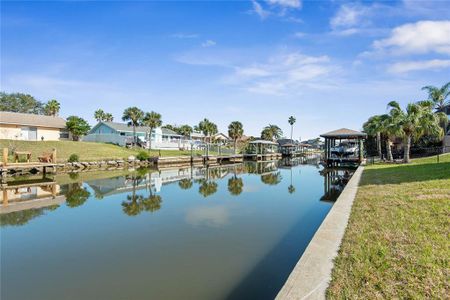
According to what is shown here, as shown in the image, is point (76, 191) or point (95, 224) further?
point (76, 191)

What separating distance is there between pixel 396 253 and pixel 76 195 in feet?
52.9

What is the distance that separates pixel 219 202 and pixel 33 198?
965 centimetres

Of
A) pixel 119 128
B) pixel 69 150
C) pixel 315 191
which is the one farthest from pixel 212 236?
pixel 119 128

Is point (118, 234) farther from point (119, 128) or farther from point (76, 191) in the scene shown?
point (119, 128)

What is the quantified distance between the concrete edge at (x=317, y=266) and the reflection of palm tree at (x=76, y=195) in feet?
39.4

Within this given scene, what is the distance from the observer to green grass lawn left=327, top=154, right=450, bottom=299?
13.3 ft

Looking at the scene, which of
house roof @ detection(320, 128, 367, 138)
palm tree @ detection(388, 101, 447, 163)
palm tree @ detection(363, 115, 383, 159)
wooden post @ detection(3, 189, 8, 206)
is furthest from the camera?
house roof @ detection(320, 128, 367, 138)

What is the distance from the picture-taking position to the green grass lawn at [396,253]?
4.06 meters

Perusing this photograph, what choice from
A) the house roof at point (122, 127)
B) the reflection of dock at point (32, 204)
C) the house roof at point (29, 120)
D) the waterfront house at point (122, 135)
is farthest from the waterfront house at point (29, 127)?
the reflection of dock at point (32, 204)

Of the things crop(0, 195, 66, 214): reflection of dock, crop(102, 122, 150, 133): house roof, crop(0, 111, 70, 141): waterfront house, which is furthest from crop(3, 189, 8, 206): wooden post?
crop(102, 122, 150, 133): house roof

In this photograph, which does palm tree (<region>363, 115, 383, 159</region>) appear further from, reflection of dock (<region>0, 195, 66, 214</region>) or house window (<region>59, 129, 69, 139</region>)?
house window (<region>59, 129, 69, 139</region>)

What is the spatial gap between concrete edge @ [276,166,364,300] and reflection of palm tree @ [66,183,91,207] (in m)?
12.0

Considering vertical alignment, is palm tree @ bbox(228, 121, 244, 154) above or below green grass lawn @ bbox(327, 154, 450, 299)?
above

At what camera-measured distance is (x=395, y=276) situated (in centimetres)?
441
